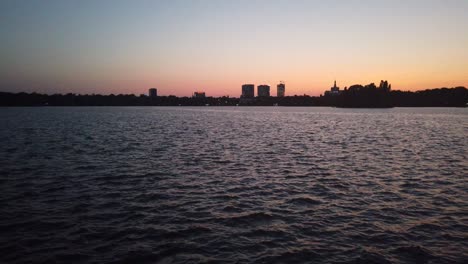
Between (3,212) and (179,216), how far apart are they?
918 centimetres

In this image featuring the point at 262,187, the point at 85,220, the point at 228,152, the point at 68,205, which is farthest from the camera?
the point at 228,152

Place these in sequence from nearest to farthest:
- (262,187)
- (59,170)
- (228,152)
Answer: (262,187) → (59,170) → (228,152)

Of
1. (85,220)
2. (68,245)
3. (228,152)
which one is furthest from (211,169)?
(68,245)

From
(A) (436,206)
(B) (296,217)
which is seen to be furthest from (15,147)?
(A) (436,206)

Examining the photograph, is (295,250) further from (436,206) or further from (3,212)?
(3,212)

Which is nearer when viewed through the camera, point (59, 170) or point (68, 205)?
point (68, 205)

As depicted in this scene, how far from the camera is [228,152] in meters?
39.8

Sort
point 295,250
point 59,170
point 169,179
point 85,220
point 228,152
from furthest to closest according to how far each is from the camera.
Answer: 1. point 228,152
2. point 59,170
3. point 169,179
4. point 85,220
5. point 295,250

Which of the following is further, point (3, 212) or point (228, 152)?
point (228, 152)

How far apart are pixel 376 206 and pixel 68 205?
17.6 m

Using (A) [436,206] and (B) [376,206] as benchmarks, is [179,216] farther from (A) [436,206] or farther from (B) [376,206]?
(A) [436,206]

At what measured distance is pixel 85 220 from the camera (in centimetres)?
1543

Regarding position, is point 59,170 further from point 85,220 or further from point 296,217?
point 296,217

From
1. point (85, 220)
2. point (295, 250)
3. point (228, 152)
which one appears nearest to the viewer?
point (295, 250)
